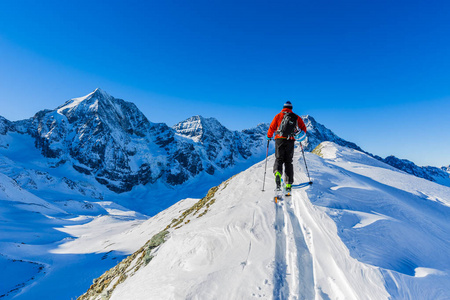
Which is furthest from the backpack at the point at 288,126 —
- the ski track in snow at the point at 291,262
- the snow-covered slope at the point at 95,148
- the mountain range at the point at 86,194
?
the snow-covered slope at the point at 95,148

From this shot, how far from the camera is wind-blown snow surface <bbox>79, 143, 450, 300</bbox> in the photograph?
3676mm

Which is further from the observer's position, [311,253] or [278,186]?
[278,186]

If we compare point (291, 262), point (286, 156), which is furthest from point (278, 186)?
point (291, 262)

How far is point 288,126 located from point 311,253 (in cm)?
442

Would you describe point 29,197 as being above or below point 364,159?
below

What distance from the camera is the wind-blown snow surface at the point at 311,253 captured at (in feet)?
12.1

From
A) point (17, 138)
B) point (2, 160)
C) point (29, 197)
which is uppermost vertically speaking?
point (17, 138)

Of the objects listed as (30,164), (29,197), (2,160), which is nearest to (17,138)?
(30,164)

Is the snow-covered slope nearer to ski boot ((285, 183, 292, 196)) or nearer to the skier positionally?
the skier

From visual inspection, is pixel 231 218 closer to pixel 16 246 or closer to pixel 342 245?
pixel 342 245

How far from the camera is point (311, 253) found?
465 cm

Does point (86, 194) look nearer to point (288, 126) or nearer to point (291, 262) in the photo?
point (288, 126)

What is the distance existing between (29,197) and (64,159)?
97.1 metres

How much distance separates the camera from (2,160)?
123 metres
